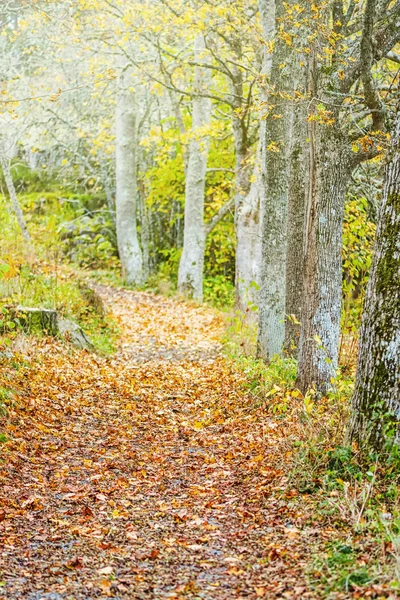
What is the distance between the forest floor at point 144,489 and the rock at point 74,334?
1.07 ft

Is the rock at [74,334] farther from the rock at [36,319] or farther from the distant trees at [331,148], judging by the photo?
the distant trees at [331,148]

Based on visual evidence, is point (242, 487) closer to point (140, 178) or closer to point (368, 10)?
point (368, 10)

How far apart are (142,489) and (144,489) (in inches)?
0.7

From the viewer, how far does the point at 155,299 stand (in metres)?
17.9

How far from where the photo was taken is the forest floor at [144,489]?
4.39 metres

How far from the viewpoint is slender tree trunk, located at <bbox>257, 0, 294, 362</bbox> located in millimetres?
9453

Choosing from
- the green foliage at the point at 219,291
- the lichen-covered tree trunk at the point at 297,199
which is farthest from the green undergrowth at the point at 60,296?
the green foliage at the point at 219,291

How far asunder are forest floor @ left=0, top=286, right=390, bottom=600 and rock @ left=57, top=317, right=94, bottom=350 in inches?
12.9

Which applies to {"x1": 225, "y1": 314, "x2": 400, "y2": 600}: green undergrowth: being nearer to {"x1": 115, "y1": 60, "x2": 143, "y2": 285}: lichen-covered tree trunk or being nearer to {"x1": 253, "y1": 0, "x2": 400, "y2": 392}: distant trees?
{"x1": 253, "y1": 0, "x2": 400, "y2": 392}: distant trees

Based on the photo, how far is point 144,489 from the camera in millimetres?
6125

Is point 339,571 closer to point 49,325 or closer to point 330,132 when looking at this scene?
point 330,132

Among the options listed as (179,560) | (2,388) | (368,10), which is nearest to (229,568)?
(179,560)

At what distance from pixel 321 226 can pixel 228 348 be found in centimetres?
469

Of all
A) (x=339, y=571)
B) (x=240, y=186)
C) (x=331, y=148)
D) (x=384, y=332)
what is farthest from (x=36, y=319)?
(x=339, y=571)
